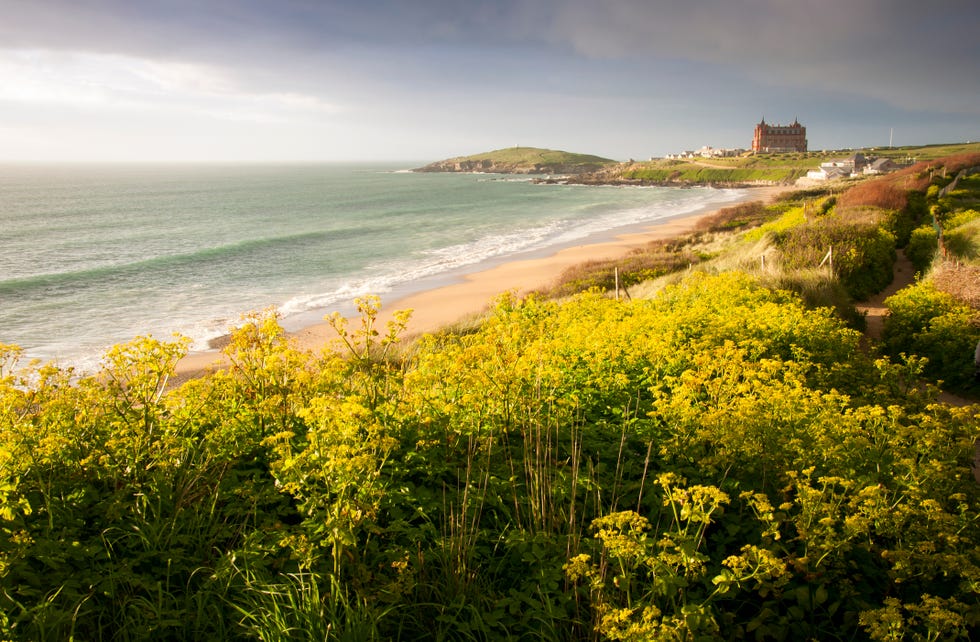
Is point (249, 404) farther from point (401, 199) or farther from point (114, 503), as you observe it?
point (401, 199)

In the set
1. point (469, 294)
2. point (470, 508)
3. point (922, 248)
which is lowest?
point (469, 294)

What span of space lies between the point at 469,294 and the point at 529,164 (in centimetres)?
15722

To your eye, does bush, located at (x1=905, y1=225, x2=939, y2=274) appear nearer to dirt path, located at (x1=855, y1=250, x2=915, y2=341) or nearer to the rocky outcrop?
dirt path, located at (x1=855, y1=250, x2=915, y2=341)

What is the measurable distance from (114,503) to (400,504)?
1.94m

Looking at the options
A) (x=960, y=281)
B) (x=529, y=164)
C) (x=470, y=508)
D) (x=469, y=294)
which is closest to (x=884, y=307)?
(x=960, y=281)

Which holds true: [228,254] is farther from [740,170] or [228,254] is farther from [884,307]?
[740,170]

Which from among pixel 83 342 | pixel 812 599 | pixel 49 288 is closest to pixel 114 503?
pixel 812 599

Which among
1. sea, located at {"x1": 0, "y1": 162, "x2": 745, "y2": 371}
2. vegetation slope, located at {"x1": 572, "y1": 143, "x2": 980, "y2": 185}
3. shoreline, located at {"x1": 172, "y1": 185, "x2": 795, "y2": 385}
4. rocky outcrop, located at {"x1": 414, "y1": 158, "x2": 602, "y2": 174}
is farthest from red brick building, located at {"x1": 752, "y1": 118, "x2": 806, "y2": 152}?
shoreline, located at {"x1": 172, "y1": 185, "x2": 795, "y2": 385}

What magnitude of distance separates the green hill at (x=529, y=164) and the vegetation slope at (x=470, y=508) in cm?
15860

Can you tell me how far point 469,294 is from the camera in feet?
74.2

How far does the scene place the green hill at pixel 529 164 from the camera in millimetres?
164375

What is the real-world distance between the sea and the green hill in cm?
9846

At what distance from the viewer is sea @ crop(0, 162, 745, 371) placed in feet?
64.0

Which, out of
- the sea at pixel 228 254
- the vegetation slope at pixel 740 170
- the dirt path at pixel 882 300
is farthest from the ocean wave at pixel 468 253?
the vegetation slope at pixel 740 170
